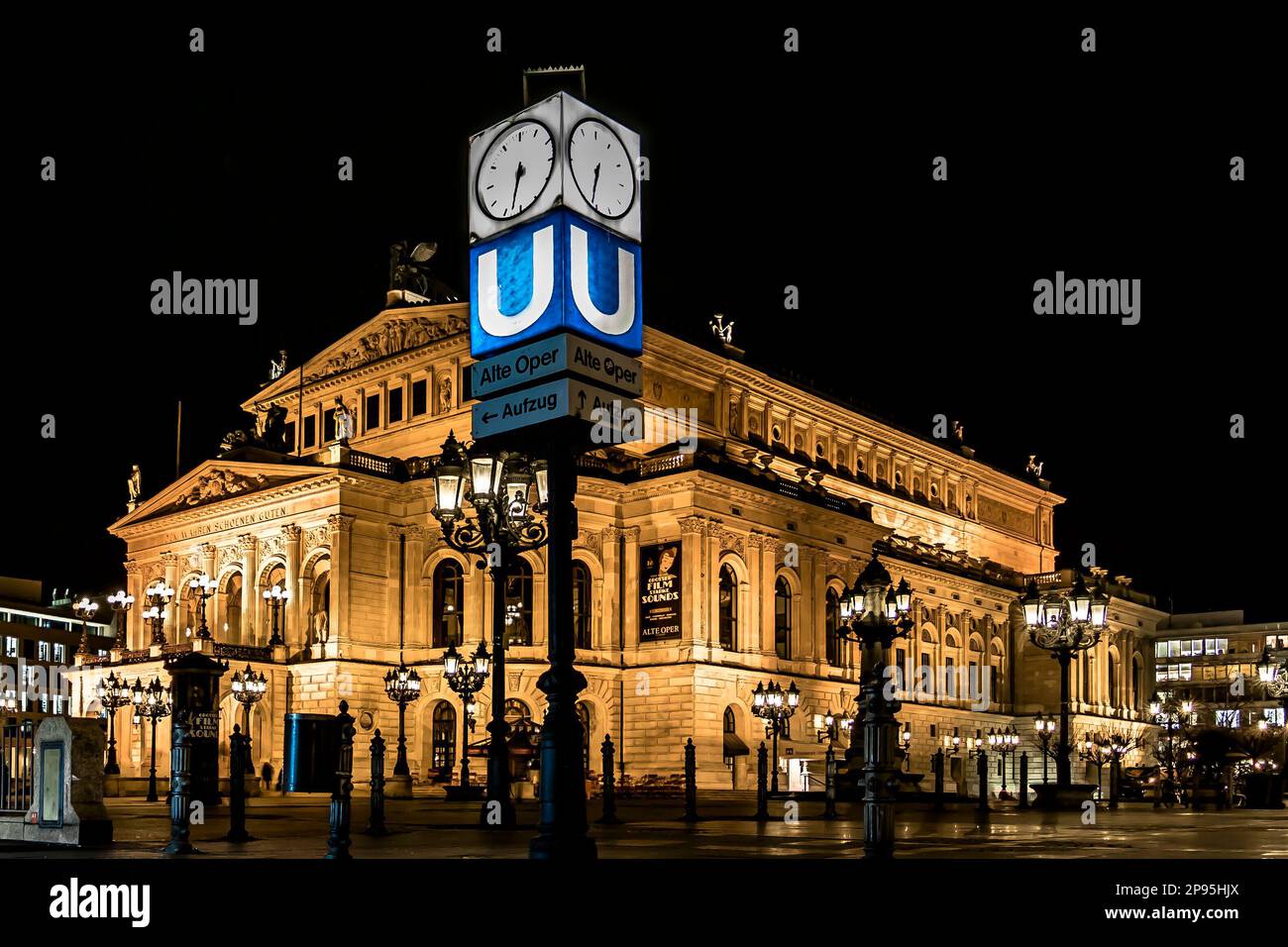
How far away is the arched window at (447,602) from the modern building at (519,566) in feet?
0.33

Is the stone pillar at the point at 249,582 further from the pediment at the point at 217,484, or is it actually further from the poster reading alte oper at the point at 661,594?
the poster reading alte oper at the point at 661,594

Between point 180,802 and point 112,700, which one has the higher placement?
point 180,802

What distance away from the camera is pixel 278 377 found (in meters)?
87.3

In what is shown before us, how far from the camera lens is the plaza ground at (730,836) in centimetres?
1925

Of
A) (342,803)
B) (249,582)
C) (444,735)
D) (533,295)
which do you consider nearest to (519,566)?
(444,735)

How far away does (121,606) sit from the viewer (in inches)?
3196

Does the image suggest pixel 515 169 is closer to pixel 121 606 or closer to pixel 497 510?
pixel 497 510

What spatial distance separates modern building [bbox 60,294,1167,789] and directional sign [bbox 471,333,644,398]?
47.0 metres

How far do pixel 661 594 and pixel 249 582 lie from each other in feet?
64.9

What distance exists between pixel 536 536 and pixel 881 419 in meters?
76.0

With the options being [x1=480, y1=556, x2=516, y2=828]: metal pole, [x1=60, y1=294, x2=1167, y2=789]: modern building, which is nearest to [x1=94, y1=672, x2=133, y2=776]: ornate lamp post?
[x1=60, y1=294, x2=1167, y2=789]: modern building

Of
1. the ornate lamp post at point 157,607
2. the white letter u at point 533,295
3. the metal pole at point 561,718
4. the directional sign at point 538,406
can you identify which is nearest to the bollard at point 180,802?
the metal pole at point 561,718
